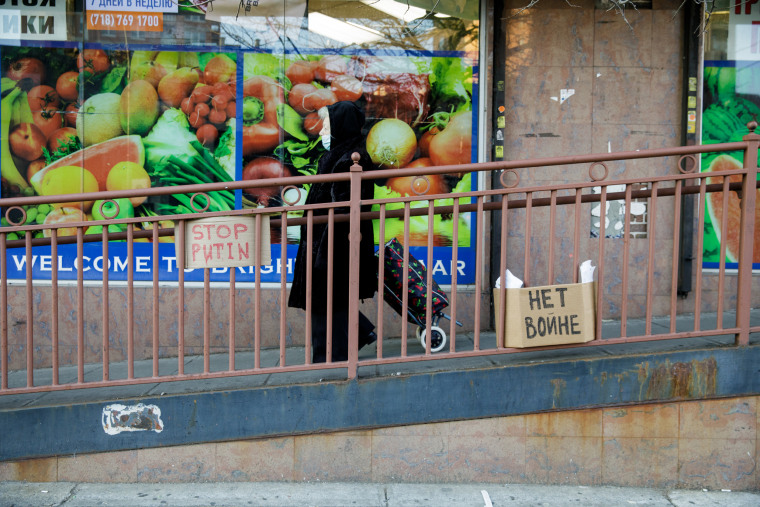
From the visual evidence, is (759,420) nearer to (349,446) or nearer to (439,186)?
(349,446)

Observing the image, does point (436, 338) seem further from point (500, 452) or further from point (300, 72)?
point (300, 72)

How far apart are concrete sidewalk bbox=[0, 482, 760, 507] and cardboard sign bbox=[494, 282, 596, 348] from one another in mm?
893

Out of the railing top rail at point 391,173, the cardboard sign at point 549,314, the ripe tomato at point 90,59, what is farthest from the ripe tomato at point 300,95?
the cardboard sign at point 549,314

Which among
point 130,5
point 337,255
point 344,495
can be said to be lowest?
point 344,495

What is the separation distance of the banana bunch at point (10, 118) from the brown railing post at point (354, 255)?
3.51 m

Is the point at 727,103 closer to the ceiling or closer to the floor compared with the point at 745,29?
closer to the floor

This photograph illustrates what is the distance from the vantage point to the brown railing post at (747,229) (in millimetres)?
3738

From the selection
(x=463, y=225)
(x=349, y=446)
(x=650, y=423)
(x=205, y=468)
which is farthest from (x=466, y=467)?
(x=463, y=225)

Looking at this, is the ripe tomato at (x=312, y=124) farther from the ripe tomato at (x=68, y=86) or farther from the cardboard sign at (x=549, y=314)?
the cardboard sign at (x=549, y=314)

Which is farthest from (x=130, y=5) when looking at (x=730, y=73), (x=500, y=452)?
(x=730, y=73)

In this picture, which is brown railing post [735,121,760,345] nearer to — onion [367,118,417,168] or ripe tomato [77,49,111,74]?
onion [367,118,417,168]

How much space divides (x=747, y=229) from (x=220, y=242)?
3087 millimetres

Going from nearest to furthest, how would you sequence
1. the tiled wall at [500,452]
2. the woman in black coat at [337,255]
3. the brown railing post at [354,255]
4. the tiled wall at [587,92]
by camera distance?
the brown railing post at [354,255]
the tiled wall at [500,452]
the woman in black coat at [337,255]
the tiled wall at [587,92]

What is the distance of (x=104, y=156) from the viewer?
5641mm
